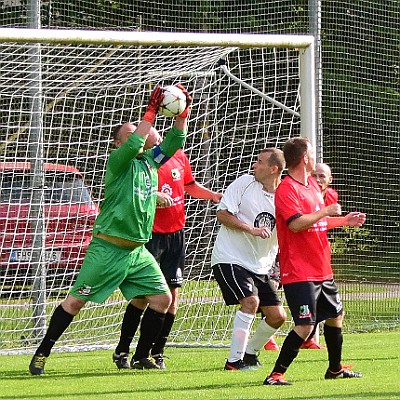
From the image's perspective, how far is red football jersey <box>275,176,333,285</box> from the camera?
8.14 meters

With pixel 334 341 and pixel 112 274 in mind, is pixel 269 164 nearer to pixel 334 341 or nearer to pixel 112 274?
pixel 112 274

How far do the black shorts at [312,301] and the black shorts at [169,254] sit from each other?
2.04 m

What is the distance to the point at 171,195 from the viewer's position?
1016 centimetres

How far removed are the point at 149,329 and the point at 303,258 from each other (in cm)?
Result: 168

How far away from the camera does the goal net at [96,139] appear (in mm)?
11305

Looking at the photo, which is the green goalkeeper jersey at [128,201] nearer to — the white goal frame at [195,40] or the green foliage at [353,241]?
the white goal frame at [195,40]

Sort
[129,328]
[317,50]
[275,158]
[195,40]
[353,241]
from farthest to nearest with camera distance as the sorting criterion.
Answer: [353,241]
[317,50]
[195,40]
[129,328]
[275,158]

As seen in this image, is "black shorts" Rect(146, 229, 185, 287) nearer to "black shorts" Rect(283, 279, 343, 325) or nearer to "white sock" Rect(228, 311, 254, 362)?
"white sock" Rect(228, 311, 254, 362)

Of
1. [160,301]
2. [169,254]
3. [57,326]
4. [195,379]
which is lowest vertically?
[195,379]

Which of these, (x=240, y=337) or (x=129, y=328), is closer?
(x=240, y=337)

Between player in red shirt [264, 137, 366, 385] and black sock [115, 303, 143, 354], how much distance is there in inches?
63.3

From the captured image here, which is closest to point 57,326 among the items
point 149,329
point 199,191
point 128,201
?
point 149,329

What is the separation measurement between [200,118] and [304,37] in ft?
6.26

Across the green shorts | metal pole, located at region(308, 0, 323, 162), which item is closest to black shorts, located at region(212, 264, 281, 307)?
the green shorts
